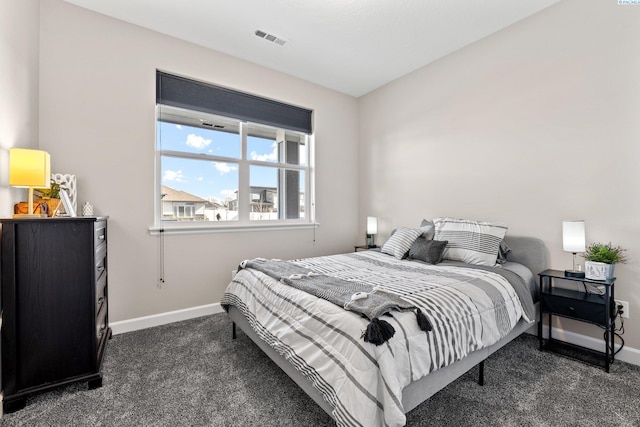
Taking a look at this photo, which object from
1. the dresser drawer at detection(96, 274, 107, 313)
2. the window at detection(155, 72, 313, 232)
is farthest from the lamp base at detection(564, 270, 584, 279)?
the dresser drawer at detection(96, 274, 107, 313)

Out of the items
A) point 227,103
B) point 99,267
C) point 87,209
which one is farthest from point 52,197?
point 227,103

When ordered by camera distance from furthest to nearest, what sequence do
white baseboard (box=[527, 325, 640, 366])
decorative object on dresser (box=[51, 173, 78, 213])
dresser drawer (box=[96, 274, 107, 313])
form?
decorative object on dresser (box=[51, 173, 78, 213]) < white baseboard (box=[527, 325, 640, 366]) < dresser drawer (box=[96, 274, 107, 313])

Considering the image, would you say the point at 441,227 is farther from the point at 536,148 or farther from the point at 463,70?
the point at 463,70

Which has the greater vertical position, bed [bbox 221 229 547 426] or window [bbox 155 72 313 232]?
window [bbox 155 72 313 232]

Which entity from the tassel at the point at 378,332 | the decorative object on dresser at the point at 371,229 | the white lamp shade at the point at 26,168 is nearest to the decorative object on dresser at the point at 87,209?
the white lamp shade at the point at 26,168

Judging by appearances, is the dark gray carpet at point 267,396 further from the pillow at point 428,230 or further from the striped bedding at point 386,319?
the pillow at point 428,230

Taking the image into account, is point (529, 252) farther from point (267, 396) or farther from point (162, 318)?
point (162, 318)

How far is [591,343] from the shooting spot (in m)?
2.27

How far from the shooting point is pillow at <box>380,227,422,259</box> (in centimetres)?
286

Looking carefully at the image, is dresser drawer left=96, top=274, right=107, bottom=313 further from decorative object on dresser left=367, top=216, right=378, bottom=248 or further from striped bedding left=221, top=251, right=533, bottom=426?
decorative object on dresser left=367, top=216, right=378, bottom=248

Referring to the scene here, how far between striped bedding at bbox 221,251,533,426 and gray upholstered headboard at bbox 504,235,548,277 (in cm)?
53

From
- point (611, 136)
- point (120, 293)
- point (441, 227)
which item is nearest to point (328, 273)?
point (441, 227)

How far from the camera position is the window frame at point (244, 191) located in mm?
2914

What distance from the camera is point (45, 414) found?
5.15 feet
